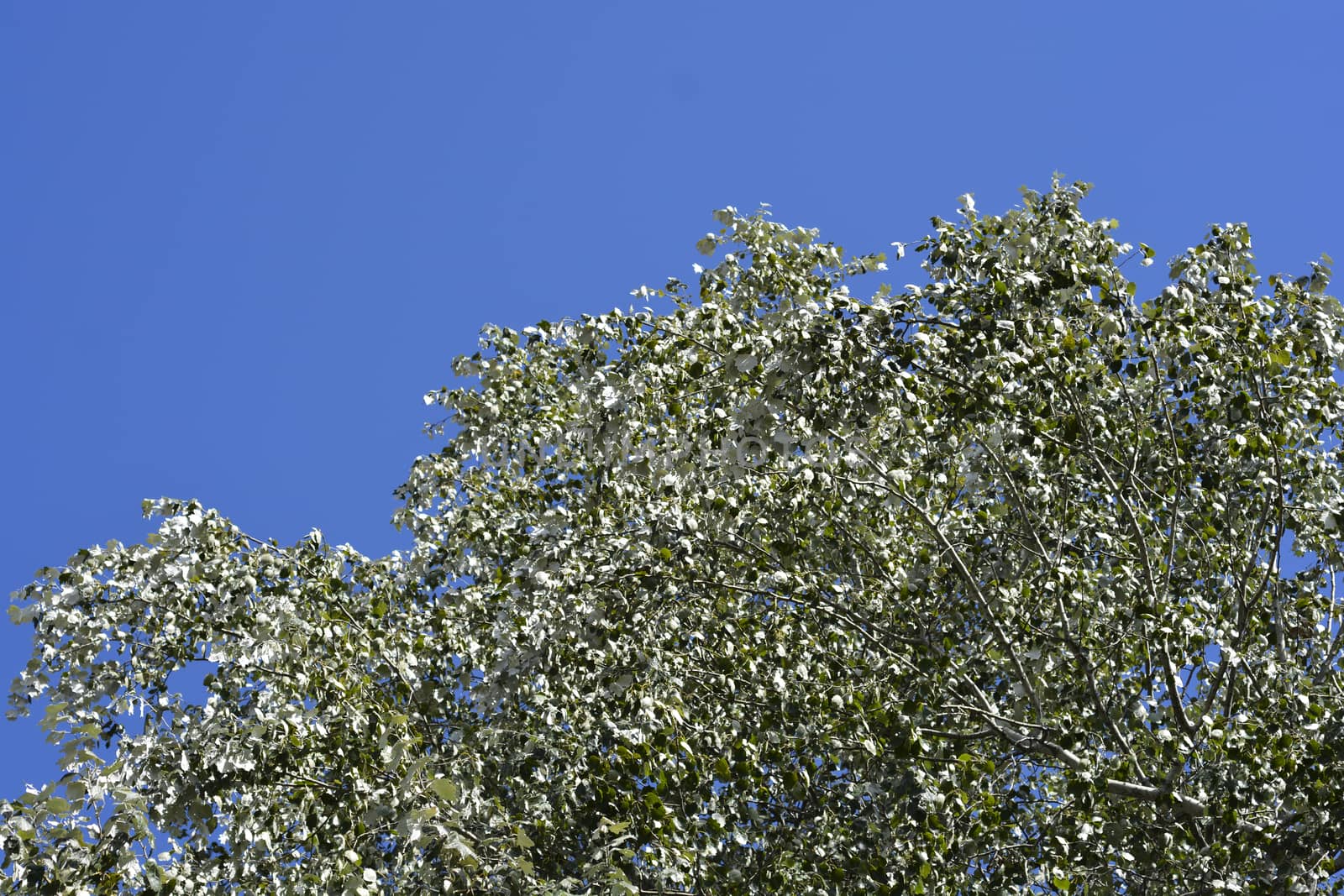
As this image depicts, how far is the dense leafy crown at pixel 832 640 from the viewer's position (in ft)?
25.2

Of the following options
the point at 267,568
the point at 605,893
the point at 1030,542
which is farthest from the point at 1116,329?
the point at 267,568

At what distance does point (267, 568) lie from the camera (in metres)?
9.94

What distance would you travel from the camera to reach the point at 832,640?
10.2 meters

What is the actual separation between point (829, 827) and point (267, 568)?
4.49 meters

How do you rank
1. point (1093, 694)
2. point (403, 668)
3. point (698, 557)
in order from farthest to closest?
point (403, 668) < point (698, 557) < point (1093, 694)

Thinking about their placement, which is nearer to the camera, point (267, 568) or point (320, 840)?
point (320, 840)

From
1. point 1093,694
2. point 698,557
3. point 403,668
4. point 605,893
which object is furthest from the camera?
point 403,668

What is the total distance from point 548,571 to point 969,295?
127 inches

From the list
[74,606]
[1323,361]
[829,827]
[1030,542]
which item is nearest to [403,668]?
[74,606]

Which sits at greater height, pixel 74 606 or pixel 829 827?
pixel 74 606

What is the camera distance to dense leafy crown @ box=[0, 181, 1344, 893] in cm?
768

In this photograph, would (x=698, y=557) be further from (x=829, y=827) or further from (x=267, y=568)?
(x=267, y=568)

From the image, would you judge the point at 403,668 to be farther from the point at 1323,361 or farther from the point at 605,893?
the point at 1323,361

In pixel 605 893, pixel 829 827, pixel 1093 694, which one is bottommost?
pixel 605 893
